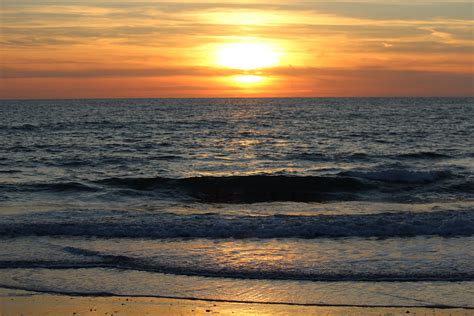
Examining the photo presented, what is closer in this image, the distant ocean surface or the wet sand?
the wet sand

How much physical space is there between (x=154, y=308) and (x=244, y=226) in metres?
5.83

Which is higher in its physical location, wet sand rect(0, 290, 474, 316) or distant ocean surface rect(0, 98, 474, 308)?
wet sand rect(0, 290, 474, 316)

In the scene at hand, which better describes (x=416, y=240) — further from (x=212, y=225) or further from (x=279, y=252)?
(x=212, y=225)

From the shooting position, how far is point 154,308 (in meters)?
8.39

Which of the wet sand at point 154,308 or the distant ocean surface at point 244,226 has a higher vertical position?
the wet sand at point 154,308

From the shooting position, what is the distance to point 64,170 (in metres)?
26.1

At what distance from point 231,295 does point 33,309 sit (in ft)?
9.62

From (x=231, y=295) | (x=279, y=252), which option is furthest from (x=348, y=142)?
(x=231, y=295)

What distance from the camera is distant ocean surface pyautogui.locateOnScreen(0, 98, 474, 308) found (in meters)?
9.50

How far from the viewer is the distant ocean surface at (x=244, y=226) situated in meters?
9.50

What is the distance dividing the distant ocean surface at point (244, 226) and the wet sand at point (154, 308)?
0.31 metres

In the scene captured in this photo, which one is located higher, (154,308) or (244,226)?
(154,308)

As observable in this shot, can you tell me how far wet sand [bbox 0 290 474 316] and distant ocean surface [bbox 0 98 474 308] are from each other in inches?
12.2

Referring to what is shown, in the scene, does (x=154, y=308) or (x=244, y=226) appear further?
(x=244, y=226)
